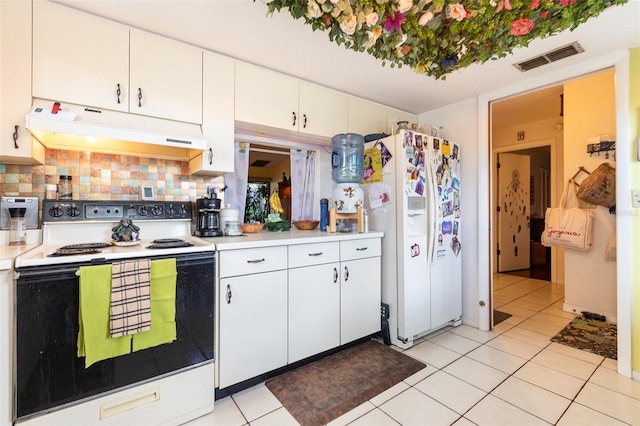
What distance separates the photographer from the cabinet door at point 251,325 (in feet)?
5.73

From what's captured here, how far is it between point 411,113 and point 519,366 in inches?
106

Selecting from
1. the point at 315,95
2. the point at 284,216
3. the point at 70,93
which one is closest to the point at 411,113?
the point at 315,95

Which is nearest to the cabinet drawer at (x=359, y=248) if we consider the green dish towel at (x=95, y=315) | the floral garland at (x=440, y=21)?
the floral garland at (x=440, y=21)

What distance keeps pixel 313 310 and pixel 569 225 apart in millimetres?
3023

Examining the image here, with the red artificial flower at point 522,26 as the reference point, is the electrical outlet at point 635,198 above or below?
below

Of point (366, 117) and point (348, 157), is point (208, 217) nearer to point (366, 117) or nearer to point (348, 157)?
point (348, 157)

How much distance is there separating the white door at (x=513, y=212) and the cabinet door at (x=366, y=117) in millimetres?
3359

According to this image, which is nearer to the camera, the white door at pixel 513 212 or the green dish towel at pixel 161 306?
the green dish towel at pixel 161 306

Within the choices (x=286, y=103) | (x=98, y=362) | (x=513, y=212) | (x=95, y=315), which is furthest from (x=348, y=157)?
(x=513, y=212)

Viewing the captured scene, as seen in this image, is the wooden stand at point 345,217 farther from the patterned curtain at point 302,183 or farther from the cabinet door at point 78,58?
the cabinet door at point 78,58

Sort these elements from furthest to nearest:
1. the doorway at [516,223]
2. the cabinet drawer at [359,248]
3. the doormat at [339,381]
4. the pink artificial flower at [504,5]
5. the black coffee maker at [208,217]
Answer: the doorway at [516,223], the cabinet drawer at [359,248], the black coffee maker at [208,217], the doormat at [339,381], the pink artificial flower at [504,5]

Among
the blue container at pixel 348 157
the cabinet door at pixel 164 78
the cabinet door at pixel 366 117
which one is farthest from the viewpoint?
the cabinet door at pixel 366 117

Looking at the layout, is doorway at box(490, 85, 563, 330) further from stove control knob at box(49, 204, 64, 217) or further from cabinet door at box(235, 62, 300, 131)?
stove control knob at box(49, 204, 64, 217)

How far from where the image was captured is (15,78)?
1.52 metres
